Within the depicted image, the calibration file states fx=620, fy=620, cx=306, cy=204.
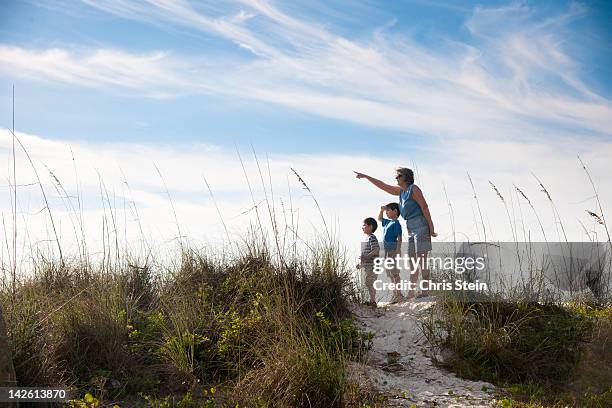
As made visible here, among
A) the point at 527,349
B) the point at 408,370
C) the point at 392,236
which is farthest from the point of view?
the point at 392,236

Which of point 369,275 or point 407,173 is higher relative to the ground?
point 407,173

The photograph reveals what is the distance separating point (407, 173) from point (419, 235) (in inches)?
35.8

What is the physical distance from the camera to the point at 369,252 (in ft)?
30.0

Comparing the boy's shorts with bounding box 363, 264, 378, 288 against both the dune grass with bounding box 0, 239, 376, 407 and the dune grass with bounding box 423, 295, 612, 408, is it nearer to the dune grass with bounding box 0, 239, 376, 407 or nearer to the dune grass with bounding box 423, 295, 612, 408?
the dune grass with bounding box 0, 239, 376, 407

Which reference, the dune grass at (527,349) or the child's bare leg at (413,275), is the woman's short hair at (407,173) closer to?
the child's bare leg at (413,275)

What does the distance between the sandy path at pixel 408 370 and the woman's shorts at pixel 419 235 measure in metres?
0.74

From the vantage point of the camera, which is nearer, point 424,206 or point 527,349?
point 527,349

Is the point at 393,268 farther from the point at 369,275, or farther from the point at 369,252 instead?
the point at 369,252

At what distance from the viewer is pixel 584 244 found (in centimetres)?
984

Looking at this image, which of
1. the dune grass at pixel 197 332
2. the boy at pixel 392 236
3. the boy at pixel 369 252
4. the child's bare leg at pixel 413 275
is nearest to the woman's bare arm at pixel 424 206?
the child's bare leg at pixel 413 275

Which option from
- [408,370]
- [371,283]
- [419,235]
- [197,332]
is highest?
[419,235]

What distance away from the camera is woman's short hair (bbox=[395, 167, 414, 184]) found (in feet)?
28.8

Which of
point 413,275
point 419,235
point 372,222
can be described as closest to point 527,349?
point 413,275

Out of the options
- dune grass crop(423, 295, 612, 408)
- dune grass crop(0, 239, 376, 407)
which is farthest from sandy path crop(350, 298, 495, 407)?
dune grass crop(0, 239, 376, 407)
